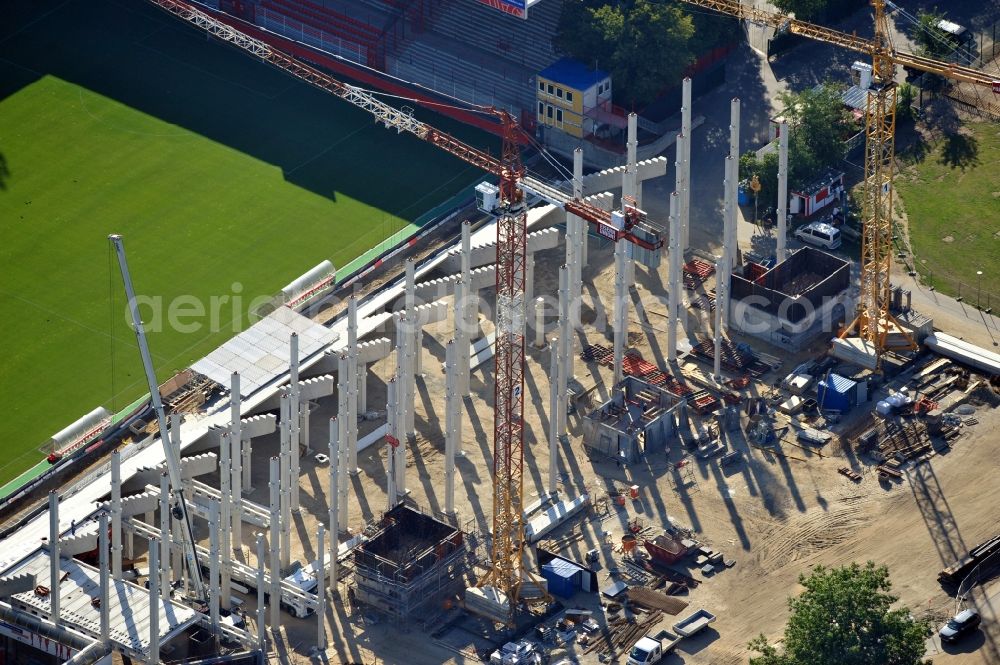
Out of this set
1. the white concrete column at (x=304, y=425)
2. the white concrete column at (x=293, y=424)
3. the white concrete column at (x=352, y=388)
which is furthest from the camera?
the white concrete column at (x=304, y=425)

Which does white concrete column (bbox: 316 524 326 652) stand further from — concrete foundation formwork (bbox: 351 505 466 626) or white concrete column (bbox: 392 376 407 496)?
white concrete column (bbox: 392 376 407 496)

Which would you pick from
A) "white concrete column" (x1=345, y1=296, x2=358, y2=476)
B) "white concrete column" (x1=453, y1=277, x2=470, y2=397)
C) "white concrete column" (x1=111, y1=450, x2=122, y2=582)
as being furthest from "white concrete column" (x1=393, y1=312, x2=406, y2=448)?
"white concrete column" (x1=111, y1=450, x2=122, y2=582)

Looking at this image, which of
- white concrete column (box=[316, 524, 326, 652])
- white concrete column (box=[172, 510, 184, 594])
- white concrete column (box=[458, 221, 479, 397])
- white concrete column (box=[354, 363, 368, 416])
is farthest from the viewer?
white concrete column (box=[458, 221, 479, 397])

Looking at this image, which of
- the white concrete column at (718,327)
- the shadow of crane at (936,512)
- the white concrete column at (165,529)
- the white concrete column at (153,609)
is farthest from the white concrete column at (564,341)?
the white concrete column at (153,609)

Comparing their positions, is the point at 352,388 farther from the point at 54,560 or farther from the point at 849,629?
the point at 849,629

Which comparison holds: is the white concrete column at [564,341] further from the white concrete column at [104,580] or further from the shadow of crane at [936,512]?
the white concrete column at [104,580]

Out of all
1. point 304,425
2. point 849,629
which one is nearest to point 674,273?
point 304,425
